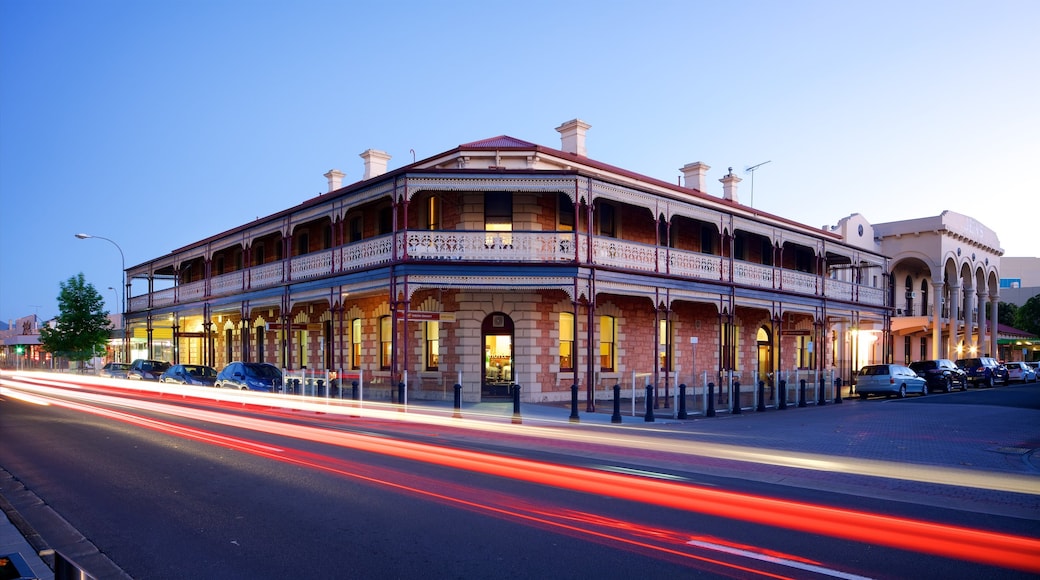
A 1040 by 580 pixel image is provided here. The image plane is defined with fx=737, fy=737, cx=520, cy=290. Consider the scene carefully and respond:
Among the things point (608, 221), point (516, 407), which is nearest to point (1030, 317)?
point (608, 221)

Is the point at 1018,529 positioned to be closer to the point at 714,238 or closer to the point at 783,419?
the point at 783,419

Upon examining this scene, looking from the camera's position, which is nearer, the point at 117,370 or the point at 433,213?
the point at 433,213

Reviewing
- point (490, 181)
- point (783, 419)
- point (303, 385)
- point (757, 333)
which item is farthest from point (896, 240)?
point (303, 385)

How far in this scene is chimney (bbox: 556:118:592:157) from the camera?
89.4ft

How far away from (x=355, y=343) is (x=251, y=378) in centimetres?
453

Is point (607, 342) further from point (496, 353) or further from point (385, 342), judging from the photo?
point (385, 342)

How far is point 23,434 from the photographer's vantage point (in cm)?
1500

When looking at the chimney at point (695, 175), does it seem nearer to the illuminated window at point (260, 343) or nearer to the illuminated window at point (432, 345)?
the illuminated window at point (432, 345)

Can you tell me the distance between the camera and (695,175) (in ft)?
109

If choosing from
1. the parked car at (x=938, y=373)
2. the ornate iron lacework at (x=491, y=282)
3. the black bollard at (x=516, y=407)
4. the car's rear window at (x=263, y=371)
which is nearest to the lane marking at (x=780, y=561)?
the black bollard at (x=516, y=407)

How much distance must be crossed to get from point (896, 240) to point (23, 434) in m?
46.1

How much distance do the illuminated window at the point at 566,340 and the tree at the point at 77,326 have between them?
40598 mm

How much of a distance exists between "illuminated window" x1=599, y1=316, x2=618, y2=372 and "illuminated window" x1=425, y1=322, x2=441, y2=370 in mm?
5690

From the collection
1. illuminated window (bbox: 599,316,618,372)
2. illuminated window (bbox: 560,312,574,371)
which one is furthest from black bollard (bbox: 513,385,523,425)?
illuminated window (bbox: 599,316,618,372)
